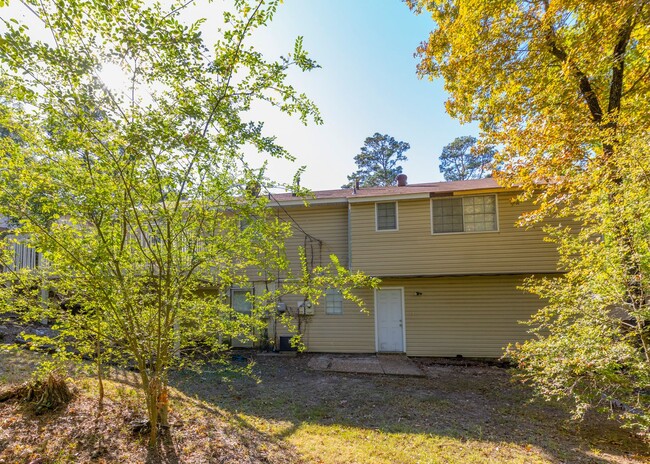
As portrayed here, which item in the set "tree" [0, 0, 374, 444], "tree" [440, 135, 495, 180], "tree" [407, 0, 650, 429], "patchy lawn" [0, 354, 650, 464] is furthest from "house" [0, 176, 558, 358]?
"tree" [440, 135, 495, 180]

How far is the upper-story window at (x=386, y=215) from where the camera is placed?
925 centimetres

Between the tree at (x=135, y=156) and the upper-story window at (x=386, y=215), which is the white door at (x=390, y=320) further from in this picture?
the tree at (x=135, y=156)

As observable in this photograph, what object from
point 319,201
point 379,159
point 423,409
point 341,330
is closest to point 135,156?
point 423,409

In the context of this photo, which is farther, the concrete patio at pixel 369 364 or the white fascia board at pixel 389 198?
the white fascia board at pixel 389 198

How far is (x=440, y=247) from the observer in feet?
28.7

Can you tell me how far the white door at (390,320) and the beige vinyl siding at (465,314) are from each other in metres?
0.21

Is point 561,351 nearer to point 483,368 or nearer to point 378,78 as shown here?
point 483,368

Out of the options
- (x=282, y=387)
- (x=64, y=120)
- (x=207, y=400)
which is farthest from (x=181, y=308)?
(x=282, y=387)

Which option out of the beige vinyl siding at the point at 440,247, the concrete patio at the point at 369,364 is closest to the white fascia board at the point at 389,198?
the beige vinyl siding at the point at 440,247

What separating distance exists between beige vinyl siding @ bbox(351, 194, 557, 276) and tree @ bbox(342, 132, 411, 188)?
2328cm

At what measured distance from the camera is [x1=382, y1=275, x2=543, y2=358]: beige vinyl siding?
876cm

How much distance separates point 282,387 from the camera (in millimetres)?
6527

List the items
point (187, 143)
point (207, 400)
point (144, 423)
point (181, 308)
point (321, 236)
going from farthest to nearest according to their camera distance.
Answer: point (321, 236), point (207, 400), point (144, 423), point (181, 308), point (187, 143)

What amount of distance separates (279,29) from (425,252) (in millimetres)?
7146
